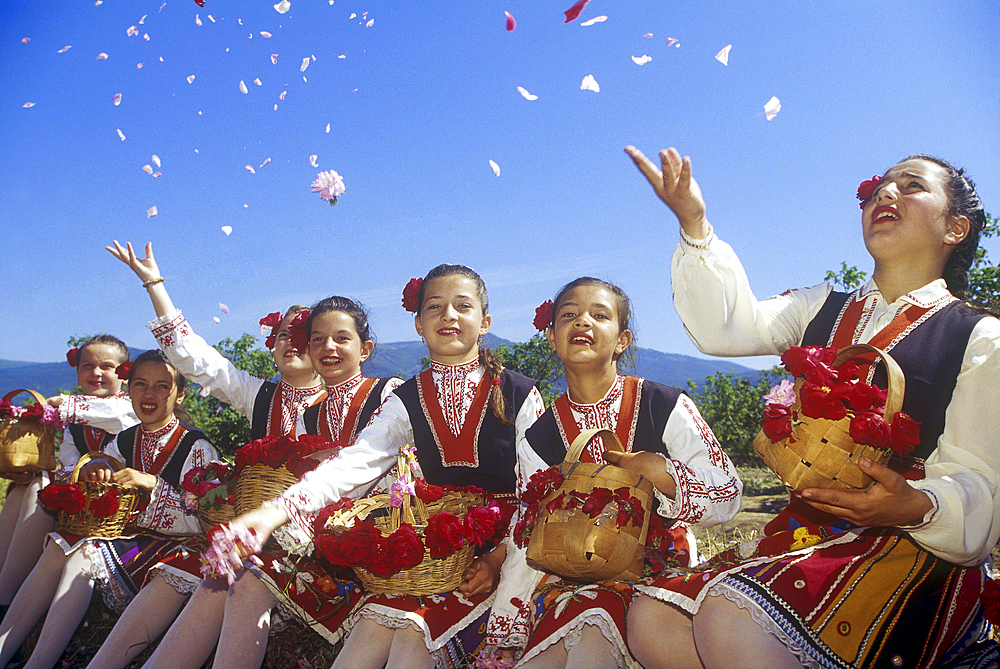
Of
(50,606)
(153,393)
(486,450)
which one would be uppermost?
(153,393)

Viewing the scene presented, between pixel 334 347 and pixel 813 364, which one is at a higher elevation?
pixel 334 347

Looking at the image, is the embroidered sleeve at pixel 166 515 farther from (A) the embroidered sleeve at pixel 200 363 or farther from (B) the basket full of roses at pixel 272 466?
(B) the basket full of roses at pixel 272 466

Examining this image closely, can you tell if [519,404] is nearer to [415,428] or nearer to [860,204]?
[415,428]

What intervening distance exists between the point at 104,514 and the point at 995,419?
13.9 feet

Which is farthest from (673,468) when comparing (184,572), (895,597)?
(184,572)

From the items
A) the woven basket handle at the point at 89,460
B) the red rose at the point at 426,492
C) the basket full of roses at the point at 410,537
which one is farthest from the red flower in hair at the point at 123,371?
the red rose at the point at 426,492

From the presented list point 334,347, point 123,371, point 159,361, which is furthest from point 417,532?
point 123,371

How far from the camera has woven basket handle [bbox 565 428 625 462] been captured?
8.11ft

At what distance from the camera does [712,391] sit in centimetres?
967

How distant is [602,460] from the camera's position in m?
2.88

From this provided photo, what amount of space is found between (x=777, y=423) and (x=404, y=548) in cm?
137

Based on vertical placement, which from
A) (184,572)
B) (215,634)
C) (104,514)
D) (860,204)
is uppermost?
(860,204)

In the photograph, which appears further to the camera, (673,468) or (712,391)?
(712,391)

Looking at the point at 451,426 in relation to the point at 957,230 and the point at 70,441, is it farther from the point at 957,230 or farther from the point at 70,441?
the point at 70,441
